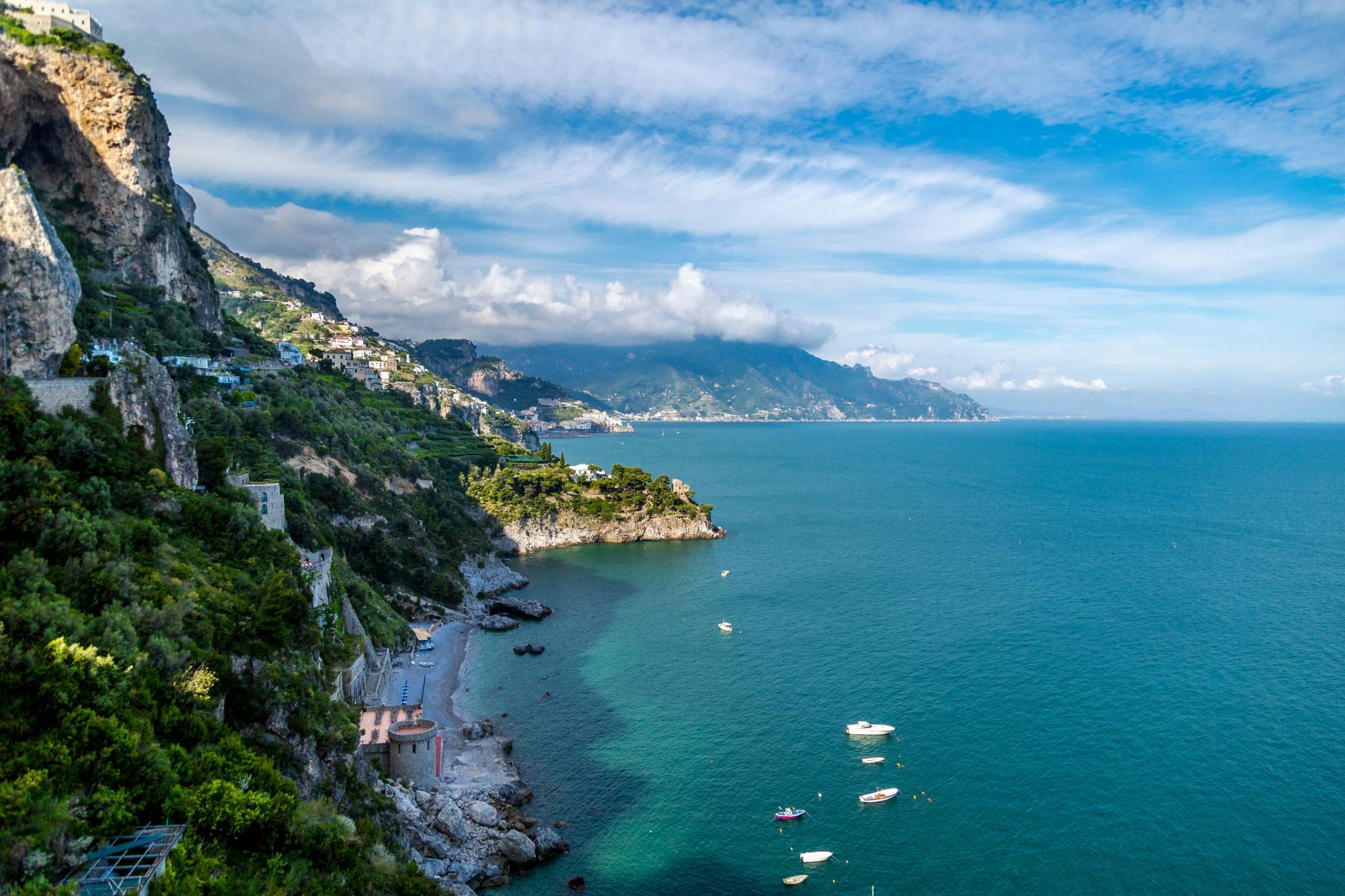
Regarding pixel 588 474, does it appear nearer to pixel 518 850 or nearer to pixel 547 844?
pixel 547 844

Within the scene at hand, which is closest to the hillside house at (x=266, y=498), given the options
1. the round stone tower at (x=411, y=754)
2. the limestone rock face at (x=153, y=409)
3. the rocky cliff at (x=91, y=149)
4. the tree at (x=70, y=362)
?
the limestone rock face at (x=153, y=409)

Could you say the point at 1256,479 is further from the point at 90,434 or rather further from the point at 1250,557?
the point at 90,434

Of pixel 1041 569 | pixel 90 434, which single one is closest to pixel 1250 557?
pixel 1041 569

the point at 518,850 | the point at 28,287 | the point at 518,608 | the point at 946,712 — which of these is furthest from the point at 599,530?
the point at 28,287

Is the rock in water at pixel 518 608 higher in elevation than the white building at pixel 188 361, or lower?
lower

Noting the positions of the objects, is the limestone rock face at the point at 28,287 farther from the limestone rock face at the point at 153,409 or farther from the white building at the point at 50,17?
the white building at the point at 50,17

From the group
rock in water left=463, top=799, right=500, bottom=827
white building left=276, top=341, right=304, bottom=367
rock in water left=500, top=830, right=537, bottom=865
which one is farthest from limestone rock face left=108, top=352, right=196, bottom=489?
white building left=276, top=341, right=304, bottom=367

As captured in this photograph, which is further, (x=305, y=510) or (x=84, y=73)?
(x=84, y=73)
